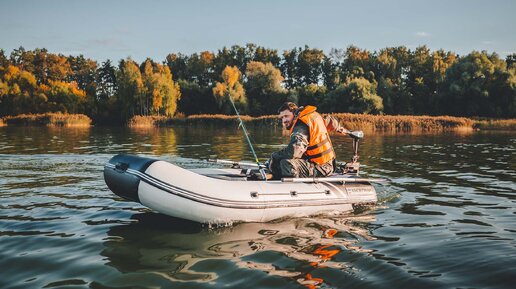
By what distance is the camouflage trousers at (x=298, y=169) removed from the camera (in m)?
6.73

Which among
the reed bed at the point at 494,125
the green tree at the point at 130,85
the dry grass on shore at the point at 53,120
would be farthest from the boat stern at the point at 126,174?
the green tree at the point at 130,85

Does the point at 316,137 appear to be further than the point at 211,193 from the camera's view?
Yes

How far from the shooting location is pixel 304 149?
264 inches

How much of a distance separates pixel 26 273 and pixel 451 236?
482 cm

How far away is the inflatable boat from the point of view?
569 cm

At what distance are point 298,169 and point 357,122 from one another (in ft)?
76.6

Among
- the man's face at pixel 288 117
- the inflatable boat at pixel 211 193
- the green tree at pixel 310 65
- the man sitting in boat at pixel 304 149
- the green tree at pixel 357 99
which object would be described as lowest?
the inflatable boat at pixel 211 193

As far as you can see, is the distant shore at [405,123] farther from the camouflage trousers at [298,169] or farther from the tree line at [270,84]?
the camouflage trousers at [298,169]

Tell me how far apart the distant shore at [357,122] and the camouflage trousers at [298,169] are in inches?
852

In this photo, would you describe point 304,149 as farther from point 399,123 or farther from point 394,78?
point 394,78

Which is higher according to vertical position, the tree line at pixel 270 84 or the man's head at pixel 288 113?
the tree line at pixel 270 84

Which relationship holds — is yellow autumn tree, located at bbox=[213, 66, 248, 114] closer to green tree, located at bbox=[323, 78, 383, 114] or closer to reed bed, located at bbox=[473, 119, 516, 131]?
green tree, located at bbox=[323, 78, 383, 114]

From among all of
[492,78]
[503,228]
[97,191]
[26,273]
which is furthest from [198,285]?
[492,78]

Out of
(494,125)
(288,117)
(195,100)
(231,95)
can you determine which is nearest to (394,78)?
(231,95)
